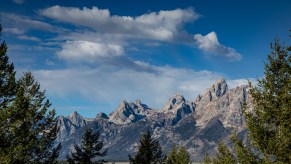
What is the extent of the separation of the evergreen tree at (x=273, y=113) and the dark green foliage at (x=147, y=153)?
2484cm

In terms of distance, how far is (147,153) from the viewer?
44312 mm

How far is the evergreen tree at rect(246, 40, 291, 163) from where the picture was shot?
18.6 meters

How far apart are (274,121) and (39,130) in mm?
16494

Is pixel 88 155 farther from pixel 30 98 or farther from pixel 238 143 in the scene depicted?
pixel 238 143

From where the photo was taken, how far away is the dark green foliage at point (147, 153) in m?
43.8

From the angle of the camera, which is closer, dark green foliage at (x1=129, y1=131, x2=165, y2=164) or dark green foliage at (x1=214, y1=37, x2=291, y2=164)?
dark green foliage at (x1=214, y1=37, x2=291, y2=164)

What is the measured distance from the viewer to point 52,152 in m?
27.4

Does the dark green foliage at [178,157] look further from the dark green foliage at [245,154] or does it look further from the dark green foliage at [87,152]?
the dark green foliage at [245,154]

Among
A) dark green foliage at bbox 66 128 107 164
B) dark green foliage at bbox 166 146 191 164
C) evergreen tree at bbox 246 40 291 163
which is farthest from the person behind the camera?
dark green foliage at bbox 66 128 107 164

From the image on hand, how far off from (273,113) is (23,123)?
16715mm

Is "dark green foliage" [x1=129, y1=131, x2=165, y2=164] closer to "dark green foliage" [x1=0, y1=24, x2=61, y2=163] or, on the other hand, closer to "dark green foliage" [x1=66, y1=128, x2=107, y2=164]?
"dark green foliage" [x1=66, y1=128, x2=107, y2=164]

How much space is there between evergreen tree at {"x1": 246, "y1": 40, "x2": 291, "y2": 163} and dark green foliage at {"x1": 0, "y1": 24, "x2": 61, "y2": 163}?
14.2 m

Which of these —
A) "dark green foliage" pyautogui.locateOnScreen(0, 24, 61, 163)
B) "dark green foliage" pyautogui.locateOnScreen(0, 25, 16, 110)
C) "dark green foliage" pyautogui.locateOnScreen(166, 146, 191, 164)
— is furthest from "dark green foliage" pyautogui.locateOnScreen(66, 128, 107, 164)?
"dark green foliage" pyautogui.locateOnScreen(0, 25, 16, 110)

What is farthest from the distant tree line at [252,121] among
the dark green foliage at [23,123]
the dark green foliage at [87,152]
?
the dark green foliage at [87,152]
